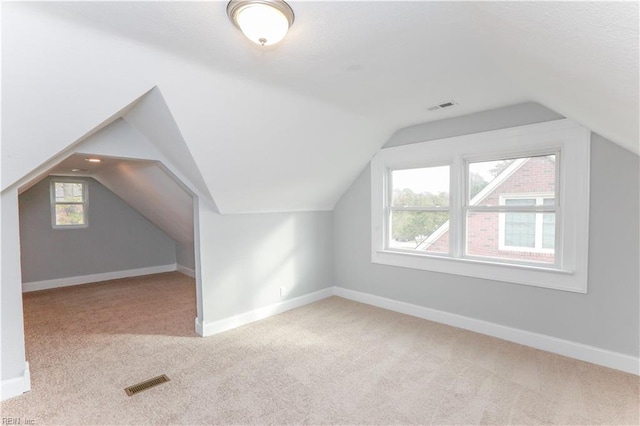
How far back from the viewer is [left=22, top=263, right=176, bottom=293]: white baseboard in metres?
5.19

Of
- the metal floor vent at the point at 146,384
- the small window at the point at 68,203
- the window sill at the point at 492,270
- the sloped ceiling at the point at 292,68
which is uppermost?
the sloped ceiling at the point at 292,68

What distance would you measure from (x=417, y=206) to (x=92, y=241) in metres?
5.80

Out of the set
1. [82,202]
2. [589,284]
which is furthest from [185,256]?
[589,284]

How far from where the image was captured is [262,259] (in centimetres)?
388

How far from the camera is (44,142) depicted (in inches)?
78.9

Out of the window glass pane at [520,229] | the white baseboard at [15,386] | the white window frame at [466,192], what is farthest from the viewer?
the window glass pane at [520,229]

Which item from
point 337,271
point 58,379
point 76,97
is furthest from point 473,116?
point 58,379

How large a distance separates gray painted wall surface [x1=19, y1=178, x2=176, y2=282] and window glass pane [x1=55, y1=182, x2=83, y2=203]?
15 cm

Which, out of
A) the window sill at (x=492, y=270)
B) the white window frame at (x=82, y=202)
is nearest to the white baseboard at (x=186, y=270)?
the white window frame at (x=82, y=202)

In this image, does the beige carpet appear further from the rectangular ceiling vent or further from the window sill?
the rectangular ceiling vent

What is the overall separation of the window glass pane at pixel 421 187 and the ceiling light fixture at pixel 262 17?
2701 mm

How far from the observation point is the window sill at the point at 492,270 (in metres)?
2.80

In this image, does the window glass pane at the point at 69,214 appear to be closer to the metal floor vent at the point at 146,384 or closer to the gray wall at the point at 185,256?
the gray wall at the point at 185,256

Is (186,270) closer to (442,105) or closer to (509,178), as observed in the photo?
(442,105)
